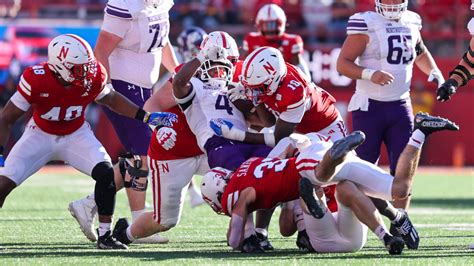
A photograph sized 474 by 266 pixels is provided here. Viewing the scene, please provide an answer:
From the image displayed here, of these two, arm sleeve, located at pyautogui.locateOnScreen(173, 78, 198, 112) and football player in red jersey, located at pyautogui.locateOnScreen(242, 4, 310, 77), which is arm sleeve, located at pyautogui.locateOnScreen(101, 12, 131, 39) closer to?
arm sleeve, located at pyautogui.locateOnScreen(173, 78, 198, 112)

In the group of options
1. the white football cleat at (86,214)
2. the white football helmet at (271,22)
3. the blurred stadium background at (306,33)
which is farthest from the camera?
the blurred stadium background at (306,33)

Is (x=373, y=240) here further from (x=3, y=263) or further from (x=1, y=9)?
(x=1, y=9)

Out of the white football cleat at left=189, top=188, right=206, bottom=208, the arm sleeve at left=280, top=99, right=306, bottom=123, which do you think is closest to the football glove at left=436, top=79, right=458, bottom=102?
the arm sleeve at left=280, top=99, right=306, bottom=123

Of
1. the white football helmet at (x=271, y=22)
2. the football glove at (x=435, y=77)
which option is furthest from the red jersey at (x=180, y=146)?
the white football helmet at (x=271, y=22)

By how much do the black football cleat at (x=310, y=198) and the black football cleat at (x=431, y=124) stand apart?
29.4 inches

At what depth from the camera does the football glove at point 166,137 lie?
21.9 ft

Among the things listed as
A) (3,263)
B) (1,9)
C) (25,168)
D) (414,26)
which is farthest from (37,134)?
(1,9)

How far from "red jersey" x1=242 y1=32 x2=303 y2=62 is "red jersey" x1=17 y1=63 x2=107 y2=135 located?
3.33 m

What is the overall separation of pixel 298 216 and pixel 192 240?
2.70ft

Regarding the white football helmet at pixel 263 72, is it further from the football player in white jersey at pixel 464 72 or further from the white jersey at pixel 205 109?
the football player in white jersey at pixel 464 72

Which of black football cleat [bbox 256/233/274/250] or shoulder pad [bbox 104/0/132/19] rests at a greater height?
shoulder pad [bbox 104/0/132/19]

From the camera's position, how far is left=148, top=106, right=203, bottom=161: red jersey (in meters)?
6.75

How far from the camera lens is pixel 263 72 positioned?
20.8 ft

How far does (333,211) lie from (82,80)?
171cm
